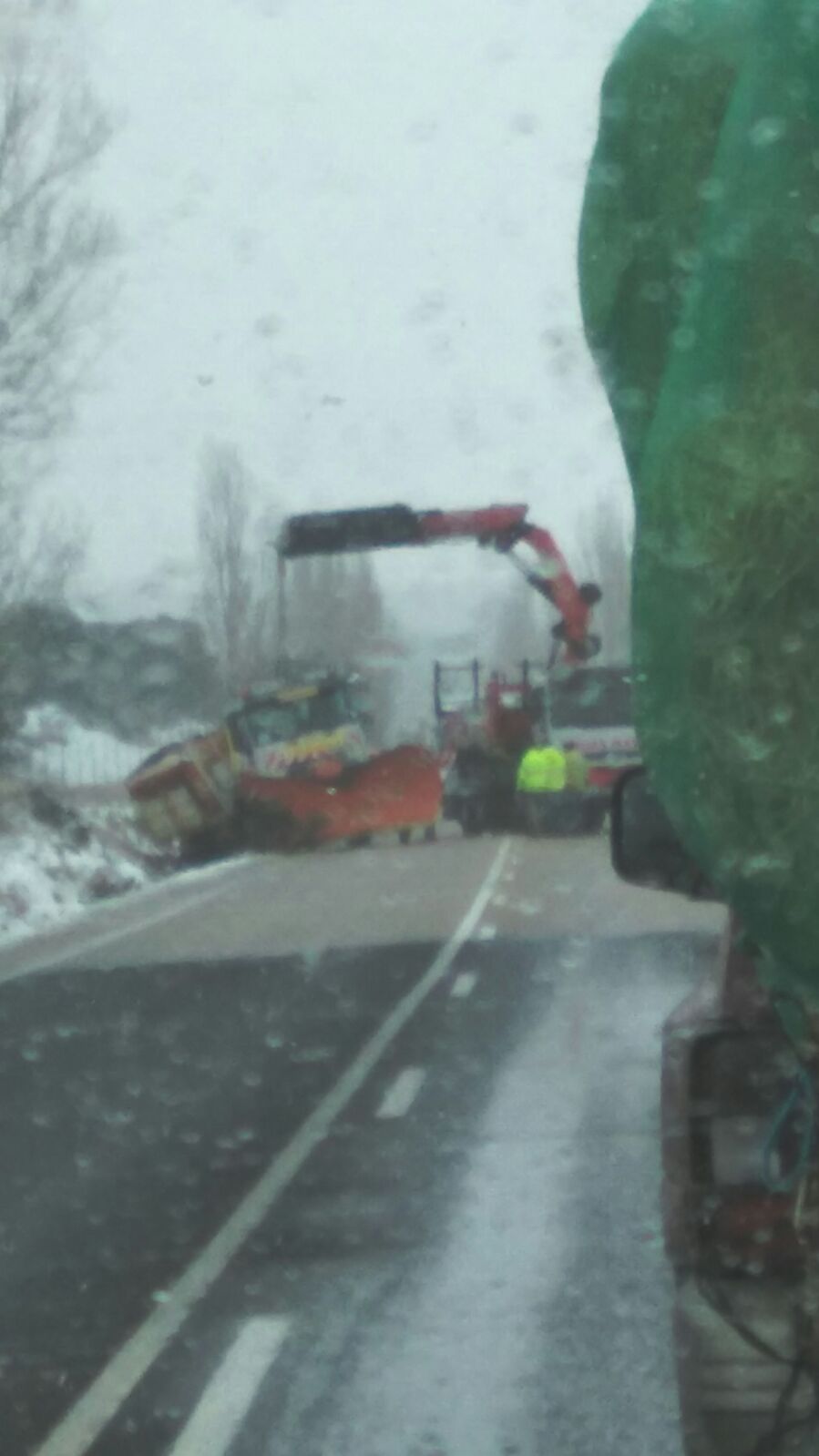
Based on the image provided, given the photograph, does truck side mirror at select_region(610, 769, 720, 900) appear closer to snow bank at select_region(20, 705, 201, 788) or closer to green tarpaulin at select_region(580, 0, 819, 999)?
green tarpaulin at select_region(580, 0, 819, 999)

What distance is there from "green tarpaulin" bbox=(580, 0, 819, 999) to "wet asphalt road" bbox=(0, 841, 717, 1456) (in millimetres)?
2716

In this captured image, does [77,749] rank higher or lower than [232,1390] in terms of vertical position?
lower

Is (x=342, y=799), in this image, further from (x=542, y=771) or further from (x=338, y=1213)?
(x=338, y=1213)

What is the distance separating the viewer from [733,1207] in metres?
3.79

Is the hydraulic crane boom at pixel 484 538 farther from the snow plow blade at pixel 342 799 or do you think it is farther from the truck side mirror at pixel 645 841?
the truck side mirror at pixel 645 841

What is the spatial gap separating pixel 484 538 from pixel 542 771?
30.4 feet

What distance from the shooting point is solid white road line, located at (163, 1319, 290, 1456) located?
18.6 feet

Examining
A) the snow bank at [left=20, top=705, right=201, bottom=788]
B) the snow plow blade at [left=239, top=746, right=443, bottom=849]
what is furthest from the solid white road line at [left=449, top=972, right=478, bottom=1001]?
the snow bank at [left=20, top=705, right=201, bottom=788]

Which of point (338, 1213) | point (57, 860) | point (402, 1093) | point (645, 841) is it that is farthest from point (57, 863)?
point (645, 841)

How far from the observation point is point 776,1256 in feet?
12.2

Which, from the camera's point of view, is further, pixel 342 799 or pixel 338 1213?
pixel 342 799

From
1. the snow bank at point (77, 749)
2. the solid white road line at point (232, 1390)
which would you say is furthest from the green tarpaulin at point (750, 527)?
the snow bank at point (77, 749)

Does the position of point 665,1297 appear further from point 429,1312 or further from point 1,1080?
point 1,1080

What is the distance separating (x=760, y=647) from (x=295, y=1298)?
14.7 ft
